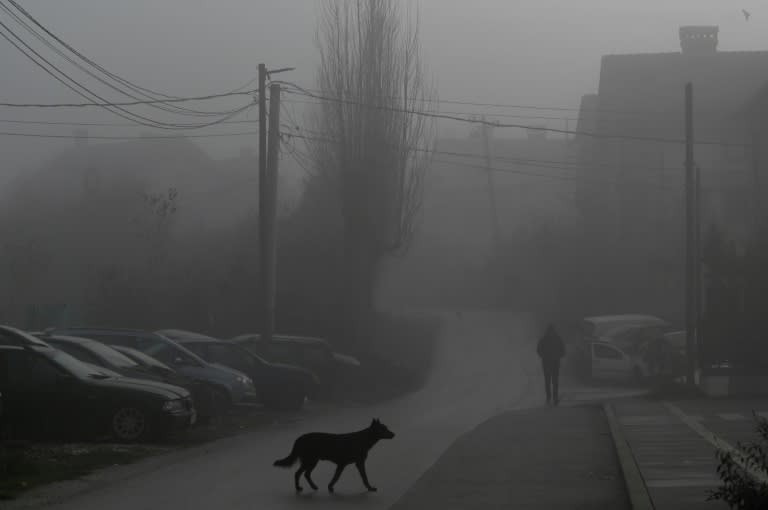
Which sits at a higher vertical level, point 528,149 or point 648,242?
point 528,149

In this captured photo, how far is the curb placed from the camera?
35.8ft

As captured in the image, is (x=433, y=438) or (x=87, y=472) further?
(x=433, y=438)

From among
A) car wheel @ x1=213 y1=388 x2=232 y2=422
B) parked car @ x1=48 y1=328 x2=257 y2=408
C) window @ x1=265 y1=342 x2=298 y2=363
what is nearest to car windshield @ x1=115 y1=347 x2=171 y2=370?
parked car @ x1=48 y1=328 x2=257 y2=408

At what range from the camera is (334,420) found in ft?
78.5

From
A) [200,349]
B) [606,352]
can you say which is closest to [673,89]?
[606,352]

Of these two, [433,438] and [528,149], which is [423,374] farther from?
[528,149]

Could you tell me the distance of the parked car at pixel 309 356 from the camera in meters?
31.1

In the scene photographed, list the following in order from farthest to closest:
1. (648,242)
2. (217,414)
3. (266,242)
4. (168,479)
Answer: (648,242)
(266,242)
(217,414)
(168,479)

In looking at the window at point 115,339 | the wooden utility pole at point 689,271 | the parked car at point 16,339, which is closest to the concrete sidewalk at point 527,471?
the parked car at point 16,339

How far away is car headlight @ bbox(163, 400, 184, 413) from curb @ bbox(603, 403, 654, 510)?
6.41 m

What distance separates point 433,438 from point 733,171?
4455cm

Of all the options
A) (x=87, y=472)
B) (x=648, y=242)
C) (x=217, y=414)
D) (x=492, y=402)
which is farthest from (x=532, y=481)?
(x=648, y=242)

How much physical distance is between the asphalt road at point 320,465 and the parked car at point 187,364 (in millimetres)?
1424

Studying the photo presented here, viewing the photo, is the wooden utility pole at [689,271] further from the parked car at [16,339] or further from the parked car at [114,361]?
the parked car at [16,339]
